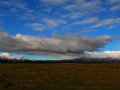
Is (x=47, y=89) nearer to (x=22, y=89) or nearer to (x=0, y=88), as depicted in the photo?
(x=22, y=89)

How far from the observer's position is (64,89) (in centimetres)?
3409

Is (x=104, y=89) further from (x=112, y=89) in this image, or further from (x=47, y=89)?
(x=47, y=89)

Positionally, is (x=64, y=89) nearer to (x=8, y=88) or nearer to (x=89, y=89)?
(x=89, y=89)

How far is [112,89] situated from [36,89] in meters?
9.39

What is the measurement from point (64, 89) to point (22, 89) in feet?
17.1

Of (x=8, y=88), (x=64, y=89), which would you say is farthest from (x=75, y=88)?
(x=8, y=88)

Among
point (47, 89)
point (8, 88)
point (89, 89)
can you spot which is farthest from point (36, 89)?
point (89, 89)

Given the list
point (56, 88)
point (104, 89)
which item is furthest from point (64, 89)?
point (104, 89)

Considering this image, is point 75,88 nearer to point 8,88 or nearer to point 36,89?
point 36,89

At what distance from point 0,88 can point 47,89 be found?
5.96 m

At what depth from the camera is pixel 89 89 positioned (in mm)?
34375

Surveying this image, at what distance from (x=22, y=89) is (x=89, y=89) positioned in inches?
328

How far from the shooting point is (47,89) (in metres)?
34.2

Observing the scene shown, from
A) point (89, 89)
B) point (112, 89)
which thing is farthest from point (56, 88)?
point (112, 89)
